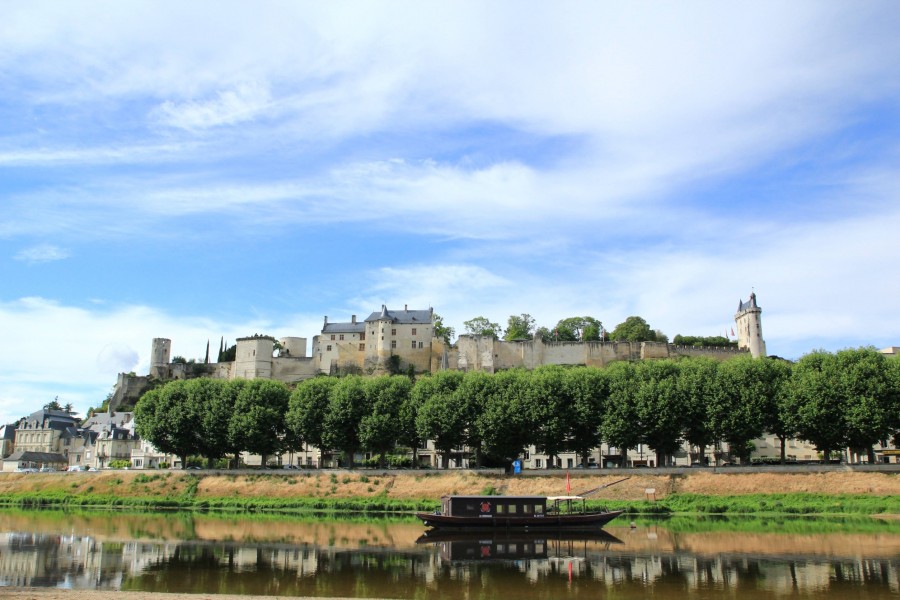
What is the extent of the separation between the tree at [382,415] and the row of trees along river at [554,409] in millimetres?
108

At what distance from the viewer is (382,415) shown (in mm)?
57906

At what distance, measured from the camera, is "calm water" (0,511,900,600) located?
22.8m

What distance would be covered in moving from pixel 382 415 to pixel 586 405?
49.4 feet

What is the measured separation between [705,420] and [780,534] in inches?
677

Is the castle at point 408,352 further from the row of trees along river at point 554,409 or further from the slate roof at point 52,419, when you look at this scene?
the row of trees along river at point 554,409

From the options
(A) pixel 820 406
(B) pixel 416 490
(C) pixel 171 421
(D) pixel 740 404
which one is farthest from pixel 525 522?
(C) pixel 171 421

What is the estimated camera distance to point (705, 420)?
169ft

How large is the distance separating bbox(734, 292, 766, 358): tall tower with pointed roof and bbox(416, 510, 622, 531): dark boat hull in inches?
→ 2902

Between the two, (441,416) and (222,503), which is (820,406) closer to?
(441,416)

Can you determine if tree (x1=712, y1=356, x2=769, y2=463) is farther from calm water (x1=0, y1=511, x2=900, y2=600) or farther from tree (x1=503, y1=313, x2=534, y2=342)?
tree (x1=503, y1=313, x2=534, y2=342)

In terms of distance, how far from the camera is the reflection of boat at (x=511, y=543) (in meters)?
31.1

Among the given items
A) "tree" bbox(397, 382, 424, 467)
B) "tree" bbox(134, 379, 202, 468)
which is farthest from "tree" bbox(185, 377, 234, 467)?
"tree" bbox(397, 382, 424, 467)

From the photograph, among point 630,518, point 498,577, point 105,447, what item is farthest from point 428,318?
point 498,577

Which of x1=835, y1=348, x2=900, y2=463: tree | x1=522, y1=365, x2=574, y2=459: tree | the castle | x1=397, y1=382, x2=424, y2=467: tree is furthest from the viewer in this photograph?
the castle
